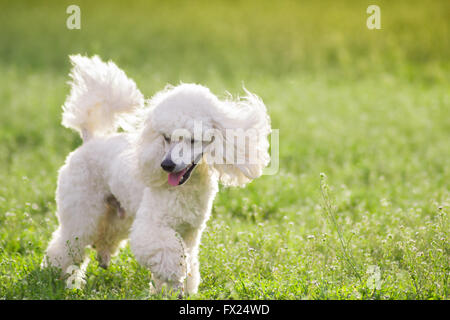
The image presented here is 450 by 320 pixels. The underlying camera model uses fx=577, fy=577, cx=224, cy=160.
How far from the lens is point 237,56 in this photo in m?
15.4

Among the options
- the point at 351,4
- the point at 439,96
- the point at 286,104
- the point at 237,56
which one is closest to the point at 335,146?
the point at 286,104

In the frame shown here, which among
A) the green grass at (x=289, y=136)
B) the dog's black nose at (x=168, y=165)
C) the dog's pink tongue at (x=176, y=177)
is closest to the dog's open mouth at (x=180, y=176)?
the dog's pink tongue at (x=176, y=177)

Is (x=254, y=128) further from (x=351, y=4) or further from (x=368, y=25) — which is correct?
(x=351, y=4)

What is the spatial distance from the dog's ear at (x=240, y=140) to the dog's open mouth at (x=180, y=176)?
0.25 m

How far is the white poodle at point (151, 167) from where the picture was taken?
393cm

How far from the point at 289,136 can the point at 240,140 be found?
5.38m

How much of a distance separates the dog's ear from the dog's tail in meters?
1.15

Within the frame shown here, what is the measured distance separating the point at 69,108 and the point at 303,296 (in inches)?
109

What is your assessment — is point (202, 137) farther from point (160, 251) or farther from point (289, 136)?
point (289, 136)

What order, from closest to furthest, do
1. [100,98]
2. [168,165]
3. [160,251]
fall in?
[168,165]
[160,251]
[100,98]

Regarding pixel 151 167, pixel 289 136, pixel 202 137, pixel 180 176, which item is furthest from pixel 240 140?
pixel 289 136

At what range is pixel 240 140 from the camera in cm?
414

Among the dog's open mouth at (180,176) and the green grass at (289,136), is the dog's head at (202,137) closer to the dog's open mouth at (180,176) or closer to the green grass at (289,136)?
the dog's open mouth at (180,176)
